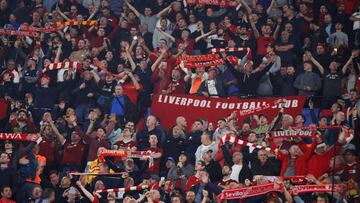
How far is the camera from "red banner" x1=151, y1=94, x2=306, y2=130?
21.6m

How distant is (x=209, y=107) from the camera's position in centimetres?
2208

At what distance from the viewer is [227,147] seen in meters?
20.9

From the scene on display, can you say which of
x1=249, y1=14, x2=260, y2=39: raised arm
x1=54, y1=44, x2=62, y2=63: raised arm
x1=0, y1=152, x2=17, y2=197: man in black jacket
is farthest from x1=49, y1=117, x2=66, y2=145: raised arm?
x1=249, y1=14, x2=260, y2=39: raised arm

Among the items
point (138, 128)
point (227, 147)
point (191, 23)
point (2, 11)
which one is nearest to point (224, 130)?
point (227, 147)

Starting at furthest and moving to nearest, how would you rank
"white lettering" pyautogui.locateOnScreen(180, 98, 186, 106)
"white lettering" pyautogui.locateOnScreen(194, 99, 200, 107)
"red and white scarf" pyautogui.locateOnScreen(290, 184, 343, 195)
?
1. "white lettering" pyautogui.locateOnScreen(180, 98, 186, 106)
2. "white lettering" pyautogui.locateOnScreen(194, 99, 200, 107)
3. "red and white scarf" pyautogui.locateOnScreen(290, 184, 343, 195)

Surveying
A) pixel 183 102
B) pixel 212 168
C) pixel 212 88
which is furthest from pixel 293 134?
pixel 183 102

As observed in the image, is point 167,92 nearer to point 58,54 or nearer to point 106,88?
point 106,88

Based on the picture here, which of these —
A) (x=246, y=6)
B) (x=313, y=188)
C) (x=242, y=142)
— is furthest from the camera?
(x=246, y=6)

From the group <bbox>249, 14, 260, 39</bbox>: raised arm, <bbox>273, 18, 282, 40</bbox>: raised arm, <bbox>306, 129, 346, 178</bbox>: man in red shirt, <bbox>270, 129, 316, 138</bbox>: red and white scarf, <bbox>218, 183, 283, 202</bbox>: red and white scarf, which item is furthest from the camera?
<bbox>249, 14, 260, 39</bbox>: raised arm

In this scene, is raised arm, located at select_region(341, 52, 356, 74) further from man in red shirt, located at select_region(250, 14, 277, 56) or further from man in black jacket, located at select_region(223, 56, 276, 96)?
man in red shirt, located at select_region(250, 14, 277, 56)

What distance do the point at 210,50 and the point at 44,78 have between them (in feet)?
11.2

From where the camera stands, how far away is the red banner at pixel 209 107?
2156cm

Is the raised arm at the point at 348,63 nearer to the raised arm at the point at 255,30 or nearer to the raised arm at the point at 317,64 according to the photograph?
the raised arm at the point at 317,64

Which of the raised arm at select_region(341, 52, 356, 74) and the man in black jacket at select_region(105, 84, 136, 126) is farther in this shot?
the man in black jacket at select_region(105, 84, 136, 126)
